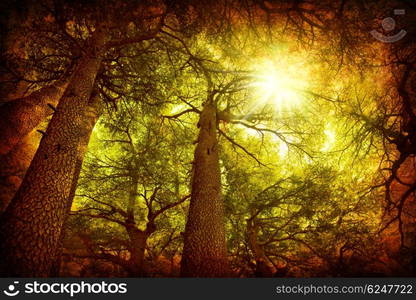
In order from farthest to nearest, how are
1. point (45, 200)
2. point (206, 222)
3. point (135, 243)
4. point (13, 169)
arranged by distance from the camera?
point (135, 243), point (13, 169), point (206, 222), point (45, 200)

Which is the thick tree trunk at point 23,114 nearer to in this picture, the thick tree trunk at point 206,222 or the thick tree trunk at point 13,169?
the thick tree trunk at point 13,169

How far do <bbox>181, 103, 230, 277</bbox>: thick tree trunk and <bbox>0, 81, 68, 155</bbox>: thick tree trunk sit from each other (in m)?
4.65

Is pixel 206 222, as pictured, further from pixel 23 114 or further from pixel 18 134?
pixel 23 114

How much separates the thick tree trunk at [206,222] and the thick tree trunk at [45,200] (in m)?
2.34

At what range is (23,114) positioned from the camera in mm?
6074

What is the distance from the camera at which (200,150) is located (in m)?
6.06

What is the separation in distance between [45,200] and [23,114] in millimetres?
4012

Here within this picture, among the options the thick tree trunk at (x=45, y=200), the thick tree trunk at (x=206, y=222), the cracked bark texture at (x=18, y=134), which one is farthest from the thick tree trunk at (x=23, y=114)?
the thick tree trunk at (x=206, y=222)

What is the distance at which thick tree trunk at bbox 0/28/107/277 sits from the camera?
3072 mm

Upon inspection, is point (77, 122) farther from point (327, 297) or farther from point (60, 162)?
point (327, 297)

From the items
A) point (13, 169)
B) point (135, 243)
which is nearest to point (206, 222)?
point (135, 243)

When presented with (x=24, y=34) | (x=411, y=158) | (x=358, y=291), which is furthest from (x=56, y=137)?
(x=411, y=158)

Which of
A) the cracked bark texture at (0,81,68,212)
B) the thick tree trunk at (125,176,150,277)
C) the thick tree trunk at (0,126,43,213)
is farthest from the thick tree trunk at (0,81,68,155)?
the thick tree trunk at (125,176,150,277)

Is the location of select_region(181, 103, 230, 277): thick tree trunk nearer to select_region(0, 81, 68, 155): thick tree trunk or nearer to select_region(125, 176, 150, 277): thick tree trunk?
select_region(125, 176, 150, 277): thick tree trunk
